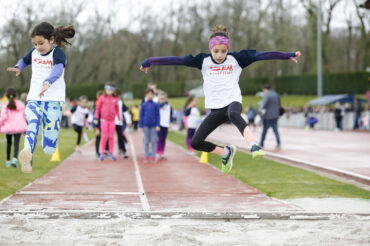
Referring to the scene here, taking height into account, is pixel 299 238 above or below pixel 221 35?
below

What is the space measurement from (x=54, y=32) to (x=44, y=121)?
111cm

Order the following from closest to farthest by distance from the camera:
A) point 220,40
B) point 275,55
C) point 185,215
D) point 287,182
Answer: point 185,215, point 275,55, point 220,40, point 287,182

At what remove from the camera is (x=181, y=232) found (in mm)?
5414

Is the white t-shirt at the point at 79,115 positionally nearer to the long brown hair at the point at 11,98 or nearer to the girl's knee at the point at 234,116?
the long brown hair at the point at 11,98

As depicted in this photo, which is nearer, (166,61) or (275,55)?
(275,55)

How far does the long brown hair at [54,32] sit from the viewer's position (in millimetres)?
6518

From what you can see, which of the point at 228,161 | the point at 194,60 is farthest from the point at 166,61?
the point at 228,161

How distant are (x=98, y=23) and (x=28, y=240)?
54.0 metres

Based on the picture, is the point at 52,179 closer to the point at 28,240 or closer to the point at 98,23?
the point at 28,240

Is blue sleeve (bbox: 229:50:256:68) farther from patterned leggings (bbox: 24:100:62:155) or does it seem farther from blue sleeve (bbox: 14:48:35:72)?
blue sleeve (bbox: 14:48:35:72)

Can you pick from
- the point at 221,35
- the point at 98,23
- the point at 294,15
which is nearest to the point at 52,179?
the point at 221,35

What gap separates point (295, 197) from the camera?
8.12 m

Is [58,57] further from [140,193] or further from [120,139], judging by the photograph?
[120,139]

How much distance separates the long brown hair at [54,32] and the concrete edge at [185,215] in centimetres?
212
